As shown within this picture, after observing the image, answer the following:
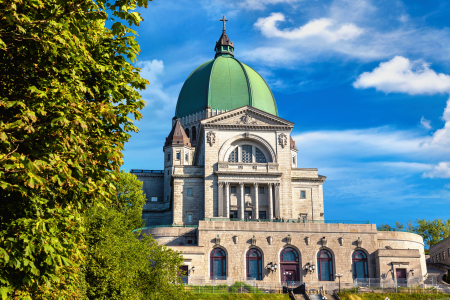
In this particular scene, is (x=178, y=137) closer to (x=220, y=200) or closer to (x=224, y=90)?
(x=224, y=90)

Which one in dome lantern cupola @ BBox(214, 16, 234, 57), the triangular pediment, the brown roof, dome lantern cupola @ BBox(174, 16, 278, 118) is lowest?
→ the triangular pediment

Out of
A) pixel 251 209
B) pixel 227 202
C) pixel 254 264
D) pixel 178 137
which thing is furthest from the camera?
pixel 178 137

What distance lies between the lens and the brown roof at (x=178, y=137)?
3568 inches

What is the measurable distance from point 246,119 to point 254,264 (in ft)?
79.1

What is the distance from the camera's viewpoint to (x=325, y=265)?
5712 cm

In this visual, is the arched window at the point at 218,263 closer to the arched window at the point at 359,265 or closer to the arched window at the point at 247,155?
the arched window at the point at 359,265

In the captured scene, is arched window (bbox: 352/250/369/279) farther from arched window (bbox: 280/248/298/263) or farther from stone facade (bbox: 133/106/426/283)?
arched window (bbox: 280/248/298/263)

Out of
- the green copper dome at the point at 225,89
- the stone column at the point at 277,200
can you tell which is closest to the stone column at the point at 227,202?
the stone column at the point at 277,200

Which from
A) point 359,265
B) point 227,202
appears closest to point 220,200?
point 227,202

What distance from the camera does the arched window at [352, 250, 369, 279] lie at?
2244 inches

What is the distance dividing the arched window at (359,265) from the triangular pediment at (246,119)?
75.2 ft

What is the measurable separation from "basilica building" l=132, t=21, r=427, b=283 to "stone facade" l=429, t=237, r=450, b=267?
6.73 metres

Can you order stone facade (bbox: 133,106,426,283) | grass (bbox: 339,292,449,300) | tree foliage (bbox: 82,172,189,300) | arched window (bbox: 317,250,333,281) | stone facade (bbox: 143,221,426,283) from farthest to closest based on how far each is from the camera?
1. arched window (bbox: 317,250,333,281)
2. stone facade (bbox: 133,106,426,283)
3. stone facade (bbox: 143,221,426,283)
4. grass (bbox: 339,292,449,300)
5. tree foliage (bbox: 82,172,189,300)

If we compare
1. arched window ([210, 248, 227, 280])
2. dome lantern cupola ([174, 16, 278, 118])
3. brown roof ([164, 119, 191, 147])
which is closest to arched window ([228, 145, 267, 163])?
dome lantern cupola ([174, 16, 278, 118])
